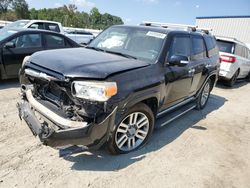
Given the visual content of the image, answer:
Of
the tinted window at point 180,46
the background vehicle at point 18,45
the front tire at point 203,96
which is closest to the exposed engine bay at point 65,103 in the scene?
the tinted window at point 180,46

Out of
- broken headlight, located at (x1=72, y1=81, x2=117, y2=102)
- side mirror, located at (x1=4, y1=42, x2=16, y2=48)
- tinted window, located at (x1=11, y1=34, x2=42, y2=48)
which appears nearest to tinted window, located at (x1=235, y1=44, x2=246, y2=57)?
tinted window, located at (x1=11, y1=34, x2=42, y2=48)

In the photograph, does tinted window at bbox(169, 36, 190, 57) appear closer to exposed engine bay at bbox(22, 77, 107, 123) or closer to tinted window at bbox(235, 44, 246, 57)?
exposed engine bay at bbox(22, 77, 107, 123)

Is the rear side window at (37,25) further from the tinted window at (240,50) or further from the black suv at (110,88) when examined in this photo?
the tinted window at (240,50)

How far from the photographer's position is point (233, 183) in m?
3.44

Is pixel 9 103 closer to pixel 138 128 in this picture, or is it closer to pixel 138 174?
pixel 138 128

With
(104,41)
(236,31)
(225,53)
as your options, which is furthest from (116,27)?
(236,31)

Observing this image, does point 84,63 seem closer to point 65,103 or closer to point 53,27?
point 65,103

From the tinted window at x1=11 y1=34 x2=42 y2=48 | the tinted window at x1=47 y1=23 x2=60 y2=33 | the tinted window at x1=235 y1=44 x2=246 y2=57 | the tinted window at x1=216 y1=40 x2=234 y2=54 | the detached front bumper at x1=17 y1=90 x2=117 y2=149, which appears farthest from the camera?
the tinted window at x1=47 y1=23 x2=60 y2=33

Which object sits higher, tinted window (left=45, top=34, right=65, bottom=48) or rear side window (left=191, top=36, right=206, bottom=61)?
rear side window (left=191, top=36, right=206, bottom=61)

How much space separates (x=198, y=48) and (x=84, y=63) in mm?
3031

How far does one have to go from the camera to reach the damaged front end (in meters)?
2.84

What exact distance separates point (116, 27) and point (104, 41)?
45cm

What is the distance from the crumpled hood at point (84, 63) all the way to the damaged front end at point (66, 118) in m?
0.15

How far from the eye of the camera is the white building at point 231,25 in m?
22.4
